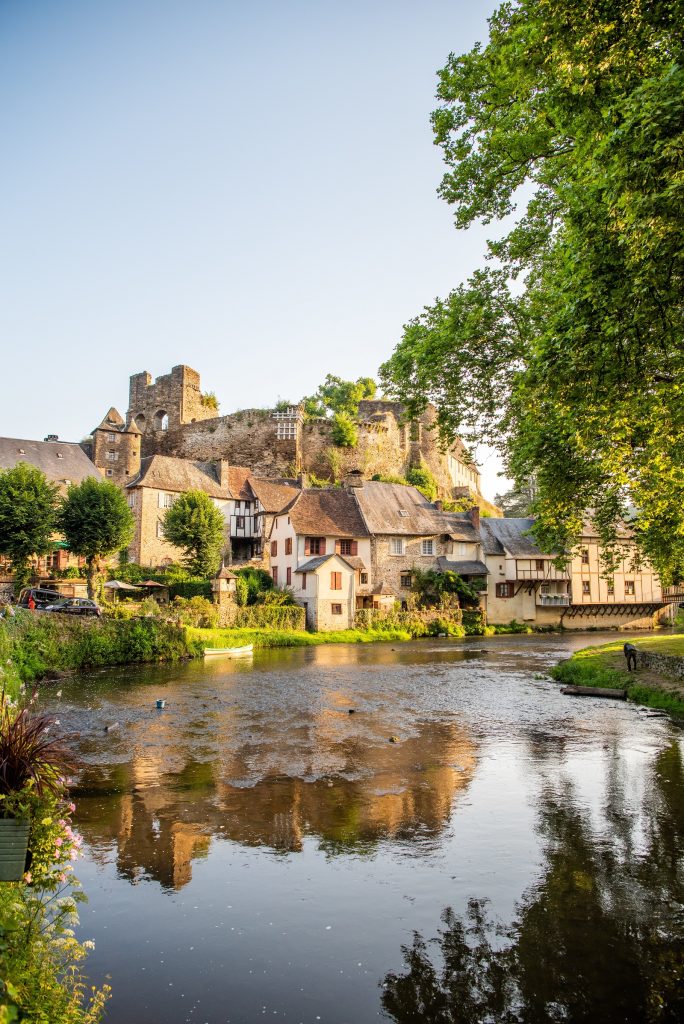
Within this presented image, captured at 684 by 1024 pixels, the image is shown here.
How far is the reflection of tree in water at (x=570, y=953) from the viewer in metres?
5.04

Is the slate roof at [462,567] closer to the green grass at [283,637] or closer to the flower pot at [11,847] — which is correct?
the green grass at [283,637]

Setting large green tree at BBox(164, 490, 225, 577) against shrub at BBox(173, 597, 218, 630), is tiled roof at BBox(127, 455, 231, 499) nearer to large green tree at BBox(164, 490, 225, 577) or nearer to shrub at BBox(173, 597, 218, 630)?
large green tree at BBox(164, 490, 225, 577)

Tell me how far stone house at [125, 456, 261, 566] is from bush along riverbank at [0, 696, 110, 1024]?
140 ft

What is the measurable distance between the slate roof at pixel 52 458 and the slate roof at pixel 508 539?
30468mm

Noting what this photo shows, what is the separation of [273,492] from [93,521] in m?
18.5

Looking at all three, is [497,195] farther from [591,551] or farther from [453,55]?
[591,551]

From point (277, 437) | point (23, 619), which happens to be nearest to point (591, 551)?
point (277, 437)

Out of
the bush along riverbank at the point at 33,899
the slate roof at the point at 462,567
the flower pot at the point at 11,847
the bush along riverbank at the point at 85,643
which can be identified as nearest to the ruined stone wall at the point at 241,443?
the slate roof at the point at 462,567

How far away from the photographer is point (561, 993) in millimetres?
5188

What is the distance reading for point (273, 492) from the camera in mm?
53594

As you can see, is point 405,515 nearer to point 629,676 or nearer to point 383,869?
point 629,676

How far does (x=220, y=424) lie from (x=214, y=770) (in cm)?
5133

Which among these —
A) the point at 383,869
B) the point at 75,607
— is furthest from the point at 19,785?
the point at 75,607

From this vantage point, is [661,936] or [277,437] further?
[277,437]
